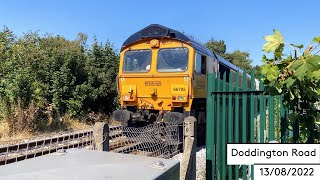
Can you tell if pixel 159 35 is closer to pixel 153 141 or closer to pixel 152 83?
pixel 152 83

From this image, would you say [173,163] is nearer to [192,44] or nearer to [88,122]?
[192,44]

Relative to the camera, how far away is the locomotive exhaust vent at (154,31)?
35.9 feet

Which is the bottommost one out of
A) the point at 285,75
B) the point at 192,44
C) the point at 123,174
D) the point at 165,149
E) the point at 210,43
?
the point at 165,149

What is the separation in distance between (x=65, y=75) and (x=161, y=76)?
20.2 ft

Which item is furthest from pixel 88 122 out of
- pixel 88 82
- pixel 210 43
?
pixel 210 43

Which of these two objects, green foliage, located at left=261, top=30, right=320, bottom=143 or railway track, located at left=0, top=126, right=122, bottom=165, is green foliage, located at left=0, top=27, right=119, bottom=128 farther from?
green foliage, located at left=261, top=30, right=320, bottom=143

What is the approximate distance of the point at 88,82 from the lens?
16.6 m

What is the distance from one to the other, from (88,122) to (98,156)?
13682 millimetres

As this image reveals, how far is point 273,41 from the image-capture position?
250 centimetres

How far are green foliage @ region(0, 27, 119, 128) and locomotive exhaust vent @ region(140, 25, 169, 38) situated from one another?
4.48 m

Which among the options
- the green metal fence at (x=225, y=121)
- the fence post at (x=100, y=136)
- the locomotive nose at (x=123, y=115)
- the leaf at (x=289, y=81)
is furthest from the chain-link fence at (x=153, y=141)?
the leaf at (x=289, y=81)

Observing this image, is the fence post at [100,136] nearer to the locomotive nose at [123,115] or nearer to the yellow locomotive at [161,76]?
the yellow locomotive at [161,76]

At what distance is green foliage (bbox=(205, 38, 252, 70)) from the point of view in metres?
49.4

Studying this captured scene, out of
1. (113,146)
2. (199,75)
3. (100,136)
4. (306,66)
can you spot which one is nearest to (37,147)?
(113,146)
